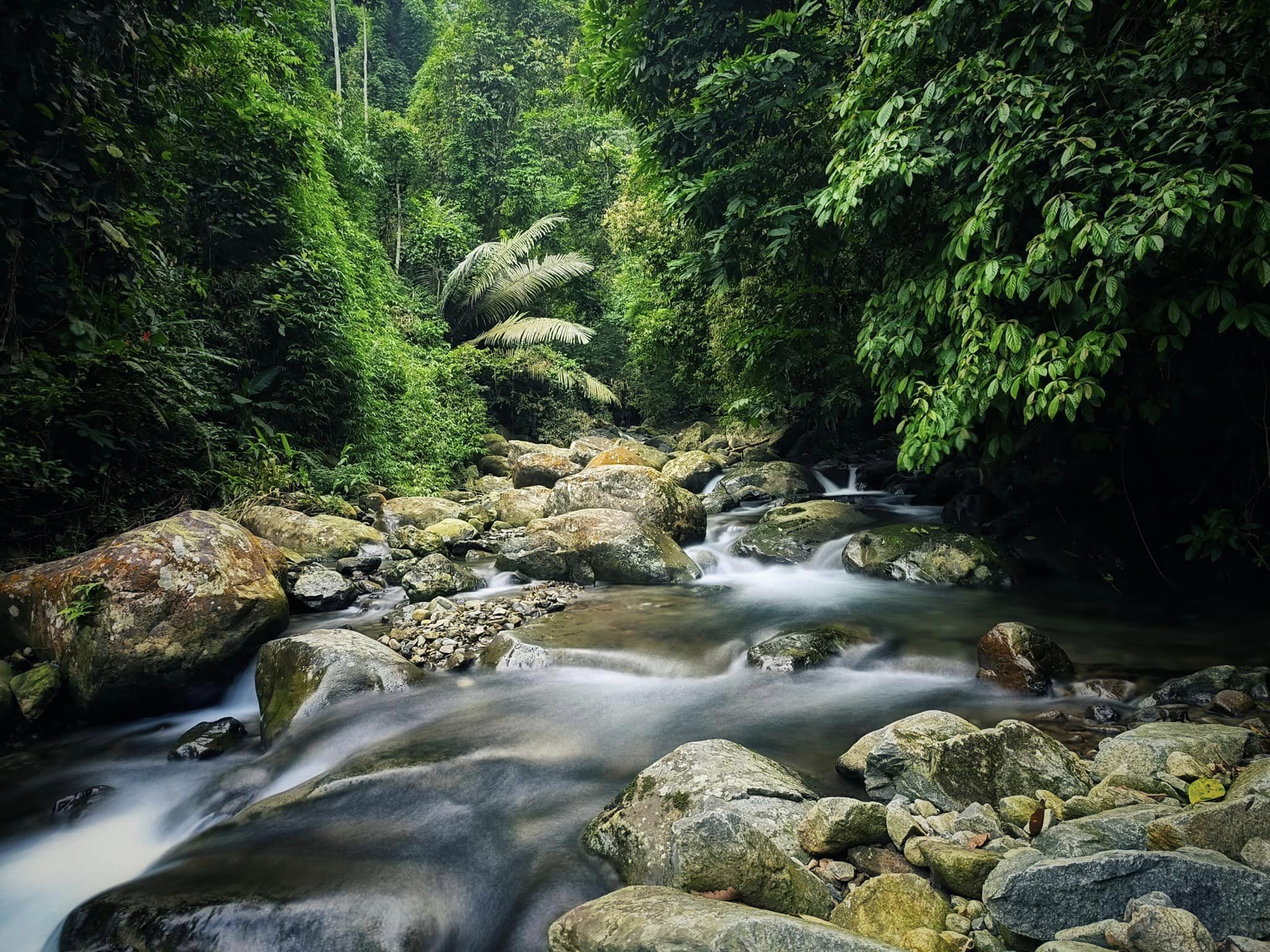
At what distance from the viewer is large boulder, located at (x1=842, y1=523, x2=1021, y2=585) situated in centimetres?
726

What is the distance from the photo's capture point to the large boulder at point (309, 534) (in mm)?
8281

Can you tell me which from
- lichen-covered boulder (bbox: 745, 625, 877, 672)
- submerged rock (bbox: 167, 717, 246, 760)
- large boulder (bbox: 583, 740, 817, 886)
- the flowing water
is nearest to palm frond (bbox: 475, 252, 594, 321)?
the flowing water

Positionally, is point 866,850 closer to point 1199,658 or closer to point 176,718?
point 1199,658

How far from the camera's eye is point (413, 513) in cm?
1061

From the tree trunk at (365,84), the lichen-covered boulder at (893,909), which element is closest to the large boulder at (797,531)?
the lichen-covered boulder at (893,909)

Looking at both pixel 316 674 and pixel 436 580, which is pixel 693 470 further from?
pixel 316 674

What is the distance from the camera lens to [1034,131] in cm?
456

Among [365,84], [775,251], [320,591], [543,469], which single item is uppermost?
[365,84]

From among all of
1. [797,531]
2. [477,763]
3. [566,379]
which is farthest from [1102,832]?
[566,379]

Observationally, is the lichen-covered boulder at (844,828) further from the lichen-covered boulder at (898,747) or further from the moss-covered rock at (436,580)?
the moss-covered rock at (436,580)

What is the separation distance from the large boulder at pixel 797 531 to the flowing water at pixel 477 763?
185 cm

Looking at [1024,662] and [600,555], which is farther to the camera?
[600,555]

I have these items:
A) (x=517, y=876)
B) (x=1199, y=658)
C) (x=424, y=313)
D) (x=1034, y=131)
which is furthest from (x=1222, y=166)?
(x=424, y=313)

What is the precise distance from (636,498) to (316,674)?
5.34 meters
